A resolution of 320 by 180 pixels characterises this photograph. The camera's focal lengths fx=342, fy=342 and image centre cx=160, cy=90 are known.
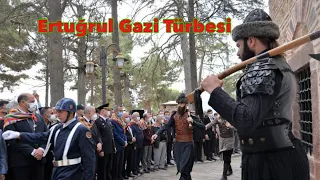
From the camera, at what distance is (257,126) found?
7.44 feet


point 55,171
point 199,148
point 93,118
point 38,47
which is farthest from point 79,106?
point 38,47

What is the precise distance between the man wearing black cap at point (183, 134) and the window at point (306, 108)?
8.23 feet

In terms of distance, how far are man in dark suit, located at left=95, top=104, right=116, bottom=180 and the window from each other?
4720 millimetres

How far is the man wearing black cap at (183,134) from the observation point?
7.89 m

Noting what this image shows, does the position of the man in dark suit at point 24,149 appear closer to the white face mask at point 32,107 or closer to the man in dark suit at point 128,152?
the white face mask at point 32,107

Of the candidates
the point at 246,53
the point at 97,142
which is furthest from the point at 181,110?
the point at 246,53

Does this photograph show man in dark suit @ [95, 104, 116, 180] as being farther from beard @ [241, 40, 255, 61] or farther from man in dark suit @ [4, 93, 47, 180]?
beard @ [241, 40, 255, 61]

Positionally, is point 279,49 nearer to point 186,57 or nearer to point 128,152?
point 128,152

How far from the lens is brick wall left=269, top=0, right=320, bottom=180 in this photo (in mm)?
4582

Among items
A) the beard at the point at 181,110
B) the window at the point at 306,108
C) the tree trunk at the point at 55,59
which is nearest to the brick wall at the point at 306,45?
the window at the point at 306,108

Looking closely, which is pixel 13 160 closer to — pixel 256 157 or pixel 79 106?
pixel 79 106

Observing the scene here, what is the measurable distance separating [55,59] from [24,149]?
7.73m

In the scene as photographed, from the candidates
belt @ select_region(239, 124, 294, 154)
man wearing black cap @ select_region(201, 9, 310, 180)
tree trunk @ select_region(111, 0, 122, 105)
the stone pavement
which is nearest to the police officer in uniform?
man wearing black cap @ select_region(201, 9, 310, 180)

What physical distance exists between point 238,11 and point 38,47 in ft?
33.5
